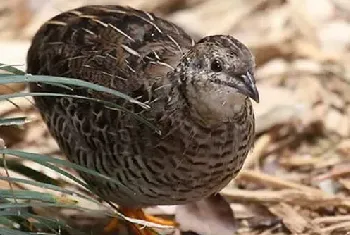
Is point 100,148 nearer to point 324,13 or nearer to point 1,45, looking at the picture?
point 1,45

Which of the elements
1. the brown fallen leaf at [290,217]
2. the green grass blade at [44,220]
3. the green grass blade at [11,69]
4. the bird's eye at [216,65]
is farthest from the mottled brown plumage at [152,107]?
the brown fallen leaf at [290,217]

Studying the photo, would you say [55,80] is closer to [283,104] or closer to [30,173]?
[30,173]

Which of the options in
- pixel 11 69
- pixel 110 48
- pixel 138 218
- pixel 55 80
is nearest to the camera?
pixel 55 80

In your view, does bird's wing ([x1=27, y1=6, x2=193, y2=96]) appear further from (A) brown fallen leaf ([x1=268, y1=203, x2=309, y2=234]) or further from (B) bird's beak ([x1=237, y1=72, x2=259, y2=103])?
(A) brown fallen leaf ([x1=268, y1=203, x2=309, y2=234])

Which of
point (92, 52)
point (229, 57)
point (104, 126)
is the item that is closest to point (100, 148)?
point (104, 126)

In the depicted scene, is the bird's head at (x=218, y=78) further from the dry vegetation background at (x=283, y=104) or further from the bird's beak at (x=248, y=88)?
the dry vegetation background at (x=283, y=104)

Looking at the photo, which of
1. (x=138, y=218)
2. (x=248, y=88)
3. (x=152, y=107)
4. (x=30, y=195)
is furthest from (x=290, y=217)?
(x=30, y=195)
